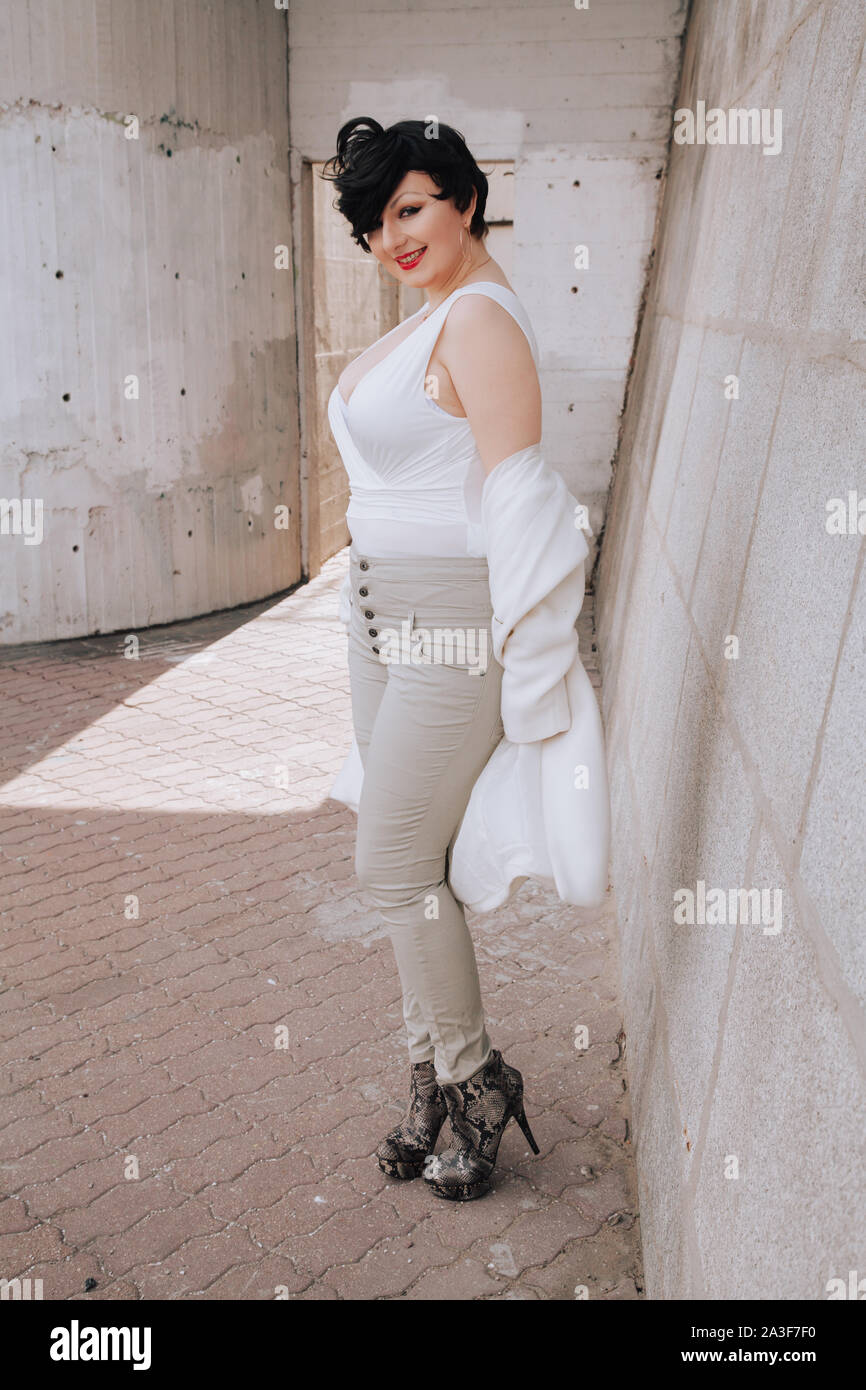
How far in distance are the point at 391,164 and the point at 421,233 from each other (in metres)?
0.14

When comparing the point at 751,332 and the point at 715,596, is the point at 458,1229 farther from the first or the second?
the point at 751,332

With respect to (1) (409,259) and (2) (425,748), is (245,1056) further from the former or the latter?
(1) (409,259)

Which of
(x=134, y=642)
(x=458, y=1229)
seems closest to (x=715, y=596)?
(x=458, y=1229)

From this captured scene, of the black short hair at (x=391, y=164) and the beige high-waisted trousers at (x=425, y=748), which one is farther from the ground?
the black short hair at (x=391, y=164)

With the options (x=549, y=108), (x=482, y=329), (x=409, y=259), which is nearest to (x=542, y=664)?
(x=482, y=329)

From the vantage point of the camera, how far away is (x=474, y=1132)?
8.97ft

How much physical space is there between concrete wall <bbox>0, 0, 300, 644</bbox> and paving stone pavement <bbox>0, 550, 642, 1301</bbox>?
2262 mm

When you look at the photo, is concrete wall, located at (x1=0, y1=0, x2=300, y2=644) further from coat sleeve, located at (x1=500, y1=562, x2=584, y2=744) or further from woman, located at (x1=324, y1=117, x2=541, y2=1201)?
coat sleeve, located at (x1=500, y1=562, x2=584, y2=744)

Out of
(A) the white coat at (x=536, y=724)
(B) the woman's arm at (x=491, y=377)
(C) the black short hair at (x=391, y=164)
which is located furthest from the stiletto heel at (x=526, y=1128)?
(C) the black short hair at (x=391, y=164)

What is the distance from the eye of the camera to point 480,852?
2527 mm

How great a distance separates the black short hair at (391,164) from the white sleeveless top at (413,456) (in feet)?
0.75

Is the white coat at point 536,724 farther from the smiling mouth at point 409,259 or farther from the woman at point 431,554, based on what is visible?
the smiling mouth at point 409,259

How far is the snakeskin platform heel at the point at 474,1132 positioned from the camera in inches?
107
